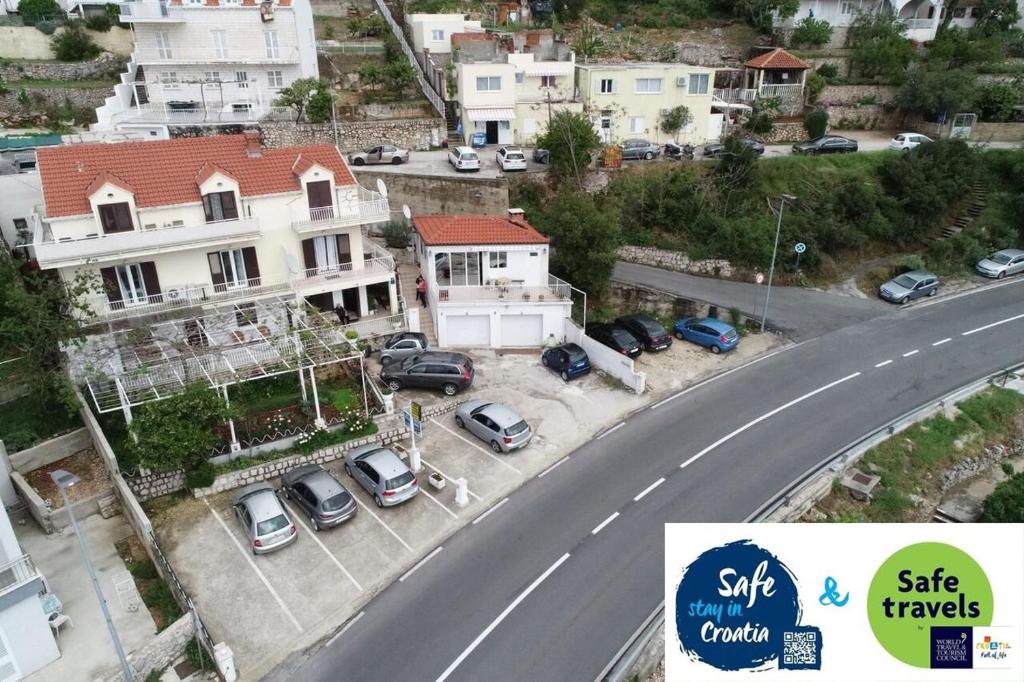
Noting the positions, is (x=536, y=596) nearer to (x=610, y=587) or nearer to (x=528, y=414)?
(x=610, y=587)

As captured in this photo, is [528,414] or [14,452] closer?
[14,452]

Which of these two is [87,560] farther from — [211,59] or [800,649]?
[211,59]

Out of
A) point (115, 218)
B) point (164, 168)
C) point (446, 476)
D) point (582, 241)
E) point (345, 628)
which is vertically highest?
point (164, 168)

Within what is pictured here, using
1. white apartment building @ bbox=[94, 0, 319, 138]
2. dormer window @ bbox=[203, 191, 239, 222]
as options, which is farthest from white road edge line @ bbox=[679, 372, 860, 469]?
white apartment building @ bbox=[94, 0, 319, 138]

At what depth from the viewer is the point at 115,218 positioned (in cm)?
2505

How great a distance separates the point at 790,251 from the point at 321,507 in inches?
1173

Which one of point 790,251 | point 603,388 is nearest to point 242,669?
point 603,388

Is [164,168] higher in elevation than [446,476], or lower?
higher

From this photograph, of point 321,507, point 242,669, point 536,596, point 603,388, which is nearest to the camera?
point 242,669

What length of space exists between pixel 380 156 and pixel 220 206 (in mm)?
16219

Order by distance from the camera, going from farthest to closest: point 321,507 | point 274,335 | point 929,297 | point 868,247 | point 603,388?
point 868,247
point 929,297
point 603,388
point 274,335
point 321,507

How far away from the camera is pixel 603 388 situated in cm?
2748

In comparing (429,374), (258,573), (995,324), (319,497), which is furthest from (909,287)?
(258,573)

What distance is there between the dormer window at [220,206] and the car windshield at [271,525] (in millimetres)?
13736
